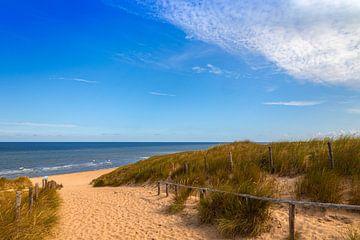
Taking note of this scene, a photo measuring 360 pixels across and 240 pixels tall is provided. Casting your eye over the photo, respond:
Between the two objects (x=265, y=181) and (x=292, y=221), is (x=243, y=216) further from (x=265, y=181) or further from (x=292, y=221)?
(x=265, y=181)

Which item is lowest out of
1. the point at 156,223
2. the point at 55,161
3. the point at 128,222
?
the point at 55,161

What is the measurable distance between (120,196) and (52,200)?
4528 millimetres

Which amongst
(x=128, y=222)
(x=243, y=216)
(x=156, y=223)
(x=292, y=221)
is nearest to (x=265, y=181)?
(x=243, y=216)

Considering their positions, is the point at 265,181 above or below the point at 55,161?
above

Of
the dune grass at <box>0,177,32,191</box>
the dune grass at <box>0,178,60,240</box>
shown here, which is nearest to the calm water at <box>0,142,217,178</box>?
the dune grass at <box>0,177,32,191</box>

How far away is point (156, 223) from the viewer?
9.03 metres

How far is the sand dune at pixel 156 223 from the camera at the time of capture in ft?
21.9

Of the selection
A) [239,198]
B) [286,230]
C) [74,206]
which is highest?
[239,198]

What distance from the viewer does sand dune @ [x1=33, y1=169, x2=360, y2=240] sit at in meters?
6.67

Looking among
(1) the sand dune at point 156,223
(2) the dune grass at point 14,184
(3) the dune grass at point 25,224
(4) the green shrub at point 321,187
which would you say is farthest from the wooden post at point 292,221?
(2) the dune grass at point 14,184

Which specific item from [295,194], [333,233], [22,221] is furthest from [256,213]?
[22,221]

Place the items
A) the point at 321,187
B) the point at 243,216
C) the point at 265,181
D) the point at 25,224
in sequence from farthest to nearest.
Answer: the point at 265,181
the point at 321,187
the point at 243,216
the point at 25,224

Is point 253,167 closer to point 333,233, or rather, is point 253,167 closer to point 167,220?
point 167,220

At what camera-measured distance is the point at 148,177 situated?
19.1 meters
